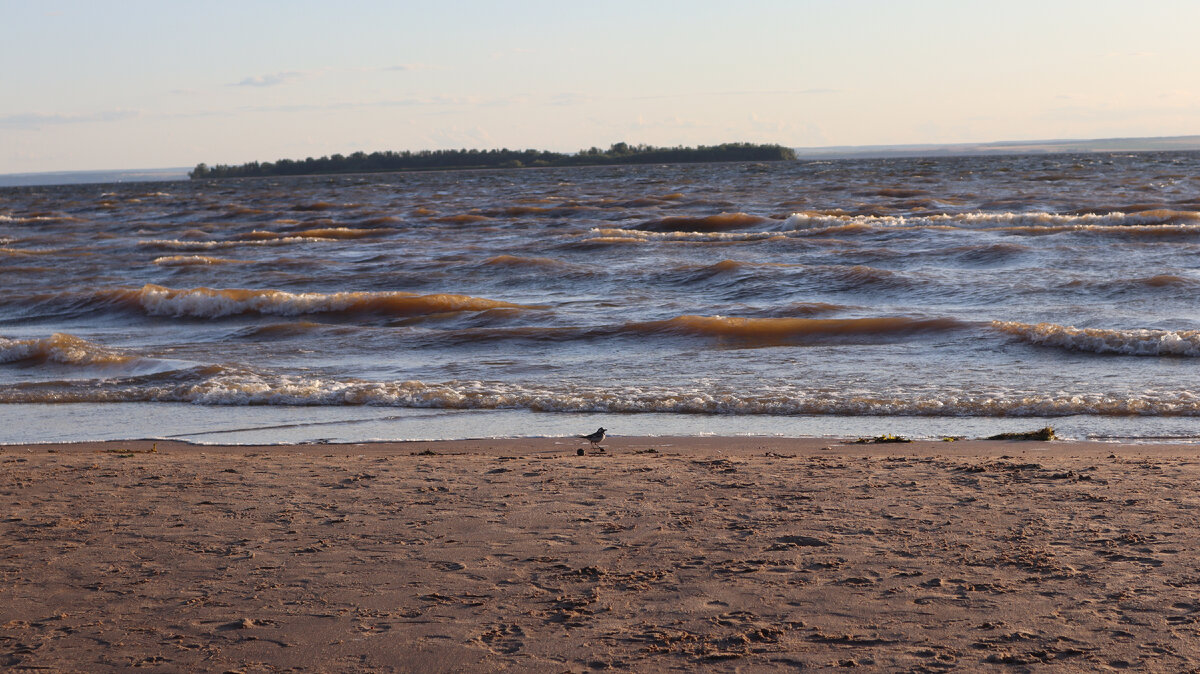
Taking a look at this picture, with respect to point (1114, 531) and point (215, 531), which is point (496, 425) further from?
point (1114, 531)

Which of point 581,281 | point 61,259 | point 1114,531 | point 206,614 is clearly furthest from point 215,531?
point 61,259

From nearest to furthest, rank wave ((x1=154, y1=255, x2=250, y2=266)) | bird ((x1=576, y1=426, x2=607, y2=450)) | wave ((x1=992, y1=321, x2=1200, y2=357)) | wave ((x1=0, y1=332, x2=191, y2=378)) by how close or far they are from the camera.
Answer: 1. bird ((x1=576, y1=426, x2=607, y2=450))
2. wave ((x1=992, y1=321, x2=1200, y2=357))
3. wave ((x1=0, y1=332, x2=191, y2=378))
4. wave ((x1=154, y1=255, x2=250, y2=266))

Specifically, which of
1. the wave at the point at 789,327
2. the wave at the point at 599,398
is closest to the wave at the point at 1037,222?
the wave at the point at 789,327

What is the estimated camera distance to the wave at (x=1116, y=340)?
400 inches

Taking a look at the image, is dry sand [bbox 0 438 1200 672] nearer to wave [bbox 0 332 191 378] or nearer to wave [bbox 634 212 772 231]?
wave [bbox 0 332 191 378]

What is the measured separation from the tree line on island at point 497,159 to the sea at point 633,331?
313ft

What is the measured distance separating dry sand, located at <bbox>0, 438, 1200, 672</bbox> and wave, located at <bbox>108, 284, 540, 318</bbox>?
31.2ft

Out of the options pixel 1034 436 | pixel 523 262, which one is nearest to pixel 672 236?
pixel 523 262

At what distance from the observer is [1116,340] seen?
10445 mm

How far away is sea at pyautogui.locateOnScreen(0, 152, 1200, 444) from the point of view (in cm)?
852

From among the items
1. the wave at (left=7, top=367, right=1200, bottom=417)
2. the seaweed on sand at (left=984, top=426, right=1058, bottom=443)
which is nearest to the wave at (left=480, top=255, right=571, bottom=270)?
the wave at (left=7, top=367, right=1200, bottom=417)

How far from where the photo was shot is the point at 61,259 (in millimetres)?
27359

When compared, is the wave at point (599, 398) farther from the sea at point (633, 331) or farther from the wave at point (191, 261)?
the wave at point (191, 261)

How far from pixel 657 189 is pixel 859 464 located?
4692cm
